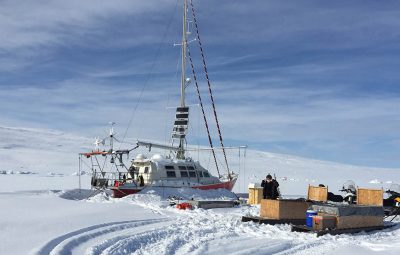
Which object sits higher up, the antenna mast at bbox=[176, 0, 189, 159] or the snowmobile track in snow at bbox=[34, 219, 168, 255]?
the antenna mast at bbox=[176, 0, 189, 159]

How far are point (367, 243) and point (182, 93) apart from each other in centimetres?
1876

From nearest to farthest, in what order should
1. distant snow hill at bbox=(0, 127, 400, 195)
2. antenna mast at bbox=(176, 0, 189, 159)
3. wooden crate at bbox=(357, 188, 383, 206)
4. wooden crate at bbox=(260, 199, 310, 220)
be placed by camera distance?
wooden crate at bbox=(260, 199, 310, 220) → wooden crate at bbox=(357, 188, 383, 206) → antenna mast at bbox=(176, 0, 189, 159) → distant snow hill at bbox=(0, 127, 400, 195)

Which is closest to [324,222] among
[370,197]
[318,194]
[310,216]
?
[310,216]

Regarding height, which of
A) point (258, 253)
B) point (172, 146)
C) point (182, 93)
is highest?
point (182, 93)

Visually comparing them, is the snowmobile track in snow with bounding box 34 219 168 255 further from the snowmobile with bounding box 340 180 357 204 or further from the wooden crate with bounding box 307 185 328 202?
the snowmobile with bounding box 340 180 357 204

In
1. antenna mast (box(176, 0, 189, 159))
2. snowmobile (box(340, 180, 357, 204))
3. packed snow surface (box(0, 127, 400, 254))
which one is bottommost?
packed snow surface (box(0, 127, 400, 254))

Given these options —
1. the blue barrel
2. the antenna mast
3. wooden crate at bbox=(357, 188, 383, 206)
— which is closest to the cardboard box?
the blue barrel

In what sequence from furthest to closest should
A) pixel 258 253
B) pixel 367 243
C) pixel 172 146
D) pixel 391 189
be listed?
pixel 172 146 → pixel 391 189 → pixel 367 243 → pixel 258 253

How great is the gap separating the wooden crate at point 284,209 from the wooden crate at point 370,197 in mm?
3404

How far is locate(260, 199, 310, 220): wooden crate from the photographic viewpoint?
15.5m

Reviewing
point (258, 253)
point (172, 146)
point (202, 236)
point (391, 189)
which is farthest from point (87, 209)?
point (172, 146)

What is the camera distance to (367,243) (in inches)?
483

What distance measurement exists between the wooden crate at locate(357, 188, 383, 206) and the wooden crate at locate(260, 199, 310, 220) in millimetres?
3404

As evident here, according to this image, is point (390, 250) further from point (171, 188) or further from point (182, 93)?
point (182, 93)
